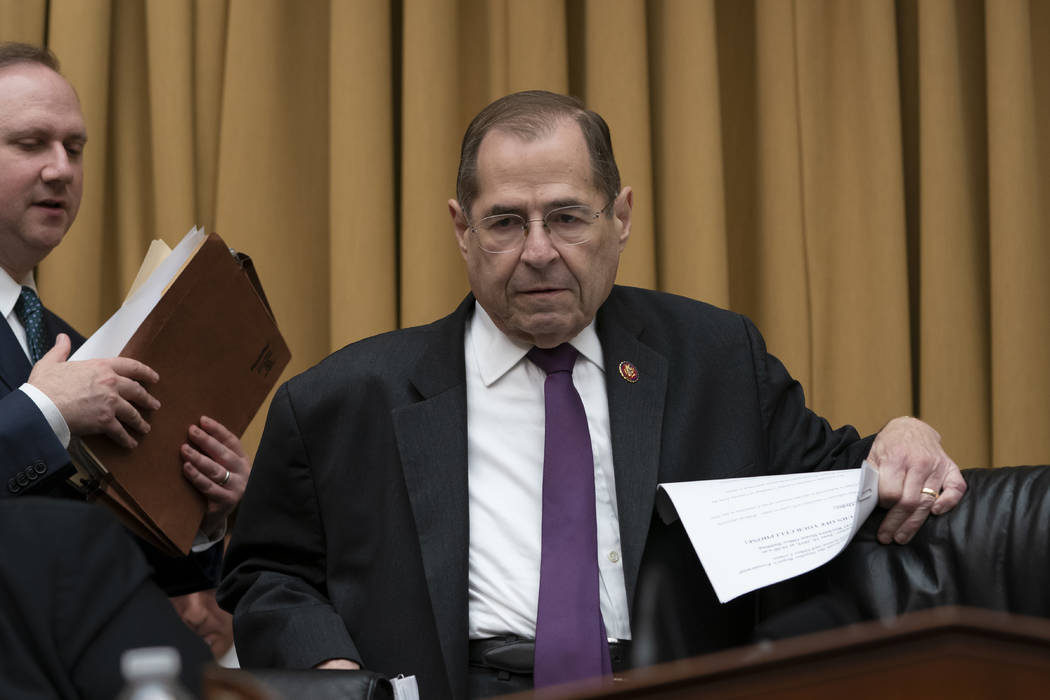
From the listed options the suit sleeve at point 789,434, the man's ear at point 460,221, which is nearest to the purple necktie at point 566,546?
the man's ear at point 460,221

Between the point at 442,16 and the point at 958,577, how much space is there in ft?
6.47

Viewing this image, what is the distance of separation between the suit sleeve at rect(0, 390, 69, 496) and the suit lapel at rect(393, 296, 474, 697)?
1.88ft

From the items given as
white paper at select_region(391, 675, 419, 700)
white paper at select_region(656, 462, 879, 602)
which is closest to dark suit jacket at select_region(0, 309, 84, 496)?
white paper at select_region(391, 675, 419, 700)

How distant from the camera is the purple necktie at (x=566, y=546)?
1916mm

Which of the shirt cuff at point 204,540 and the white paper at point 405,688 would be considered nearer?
the white paper at point 405,688

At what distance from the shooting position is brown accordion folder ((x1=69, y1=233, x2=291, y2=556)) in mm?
2078

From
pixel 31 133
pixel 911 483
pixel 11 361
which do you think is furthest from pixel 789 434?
pixel 31 133

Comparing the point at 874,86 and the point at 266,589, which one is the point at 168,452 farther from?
the point at 874,86

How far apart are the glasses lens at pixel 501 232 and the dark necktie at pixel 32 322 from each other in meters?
0.92

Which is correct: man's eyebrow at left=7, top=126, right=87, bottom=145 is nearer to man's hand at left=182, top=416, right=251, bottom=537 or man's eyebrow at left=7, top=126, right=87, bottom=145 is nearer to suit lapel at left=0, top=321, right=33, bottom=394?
suit lapel at left=0, top=321, right=33, bottom=394

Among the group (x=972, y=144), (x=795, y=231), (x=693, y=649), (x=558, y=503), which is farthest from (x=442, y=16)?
(x=693, y=649)

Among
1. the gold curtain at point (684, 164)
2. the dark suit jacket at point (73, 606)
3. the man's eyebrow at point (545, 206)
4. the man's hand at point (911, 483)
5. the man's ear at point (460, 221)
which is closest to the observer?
the dark suit jacket at point (73, 606)

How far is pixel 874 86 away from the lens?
312 centimetres

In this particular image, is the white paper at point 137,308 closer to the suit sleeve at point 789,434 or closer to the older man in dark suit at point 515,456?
the older man in dark suit at point 515,456
